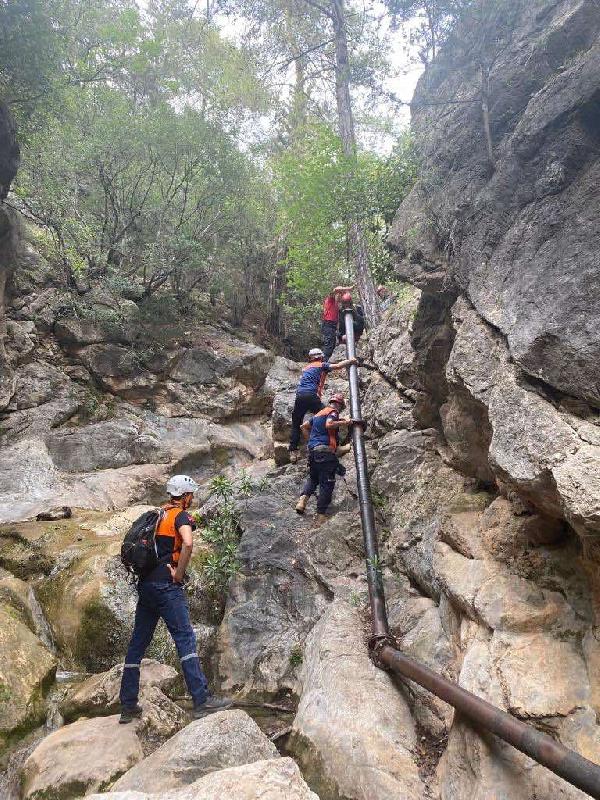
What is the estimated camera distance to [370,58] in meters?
16.0

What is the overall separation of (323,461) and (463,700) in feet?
17.3

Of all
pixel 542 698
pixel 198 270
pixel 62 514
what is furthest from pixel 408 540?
pixel 198 270

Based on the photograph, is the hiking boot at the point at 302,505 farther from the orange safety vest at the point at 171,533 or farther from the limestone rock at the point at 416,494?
the orange safety vest at the point at 171,533

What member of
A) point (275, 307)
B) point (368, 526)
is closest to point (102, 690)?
point (368, 526)

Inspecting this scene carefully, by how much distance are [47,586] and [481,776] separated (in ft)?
23.6

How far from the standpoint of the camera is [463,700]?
4.52m

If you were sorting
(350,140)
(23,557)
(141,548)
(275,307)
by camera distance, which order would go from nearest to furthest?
(141,548), (23,557), (350,140), (275,307)

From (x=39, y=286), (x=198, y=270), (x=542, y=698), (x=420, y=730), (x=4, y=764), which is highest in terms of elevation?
(x=198, y=270)

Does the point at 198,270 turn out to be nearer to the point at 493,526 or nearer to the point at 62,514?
the point at 62,514

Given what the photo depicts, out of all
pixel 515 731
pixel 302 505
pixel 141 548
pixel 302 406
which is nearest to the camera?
pixel 515 731

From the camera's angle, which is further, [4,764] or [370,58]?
[370,58]

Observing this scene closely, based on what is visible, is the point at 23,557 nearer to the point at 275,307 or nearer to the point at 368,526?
the point at 368,526

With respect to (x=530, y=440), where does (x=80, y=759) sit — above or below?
below

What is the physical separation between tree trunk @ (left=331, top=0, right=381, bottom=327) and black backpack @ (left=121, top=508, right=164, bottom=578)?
9522mm
